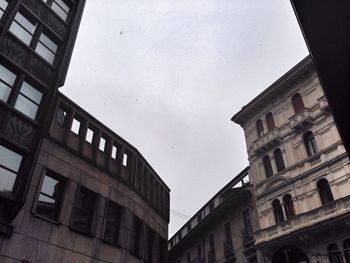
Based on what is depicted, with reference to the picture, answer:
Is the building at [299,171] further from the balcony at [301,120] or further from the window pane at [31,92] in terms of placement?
the window pane at [31,92]

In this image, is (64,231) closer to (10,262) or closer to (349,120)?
(10,262)

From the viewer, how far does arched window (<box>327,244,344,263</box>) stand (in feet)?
65.2

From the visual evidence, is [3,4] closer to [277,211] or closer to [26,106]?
[26,106]

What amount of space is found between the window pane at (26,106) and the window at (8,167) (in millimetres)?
2040

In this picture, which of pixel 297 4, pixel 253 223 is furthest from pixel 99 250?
pixel 253 223

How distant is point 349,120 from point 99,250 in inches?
534

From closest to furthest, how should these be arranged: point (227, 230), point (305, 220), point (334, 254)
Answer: point (334, 254) → point (305, 220) → point (227, 230)

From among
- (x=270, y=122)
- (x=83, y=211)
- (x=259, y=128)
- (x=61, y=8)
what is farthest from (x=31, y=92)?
(x=259, y=128)

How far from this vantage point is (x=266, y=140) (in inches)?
1109

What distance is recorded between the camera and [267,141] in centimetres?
2794

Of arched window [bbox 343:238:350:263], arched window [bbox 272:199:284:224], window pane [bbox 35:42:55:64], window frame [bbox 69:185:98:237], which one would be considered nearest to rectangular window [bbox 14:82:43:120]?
window pane [bbox 35:42:55:64]

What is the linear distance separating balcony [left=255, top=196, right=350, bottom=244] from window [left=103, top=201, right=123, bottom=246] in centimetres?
1301

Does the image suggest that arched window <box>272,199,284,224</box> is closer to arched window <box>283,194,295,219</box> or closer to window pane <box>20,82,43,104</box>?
arched window <box>283,194,295,219</box>

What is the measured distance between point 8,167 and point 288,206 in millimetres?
20411
